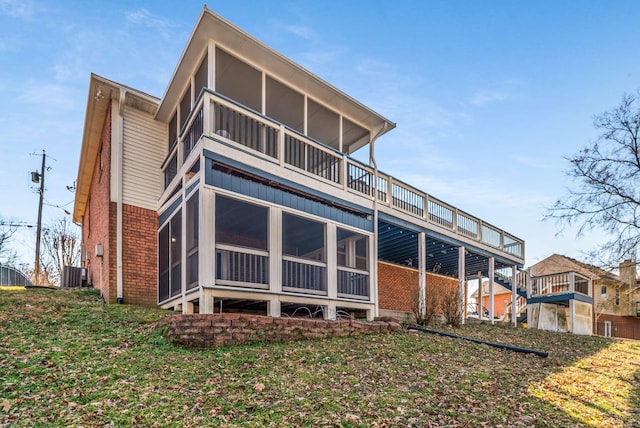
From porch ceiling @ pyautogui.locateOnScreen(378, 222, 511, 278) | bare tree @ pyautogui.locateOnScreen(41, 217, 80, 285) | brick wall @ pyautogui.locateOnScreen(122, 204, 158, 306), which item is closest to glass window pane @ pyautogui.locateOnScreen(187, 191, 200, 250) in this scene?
brick wall @ pyautogui.locateOnScreen(122, 204, 158, 306)

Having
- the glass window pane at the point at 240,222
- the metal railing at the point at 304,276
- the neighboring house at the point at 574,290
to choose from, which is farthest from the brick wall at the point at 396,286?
the metal railing at the point at 304,276

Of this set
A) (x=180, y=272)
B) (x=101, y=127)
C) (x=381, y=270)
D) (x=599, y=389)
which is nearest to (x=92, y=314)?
(x=180, y=272)

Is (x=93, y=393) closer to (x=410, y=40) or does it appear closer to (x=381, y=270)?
(x=381, y=270)

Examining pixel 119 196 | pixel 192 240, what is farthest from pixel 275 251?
pixel 119 196

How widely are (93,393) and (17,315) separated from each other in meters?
4.13

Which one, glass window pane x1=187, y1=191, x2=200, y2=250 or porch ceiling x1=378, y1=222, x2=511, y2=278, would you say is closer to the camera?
glass window pane x1=187, y1=191, x2=200, y2=250

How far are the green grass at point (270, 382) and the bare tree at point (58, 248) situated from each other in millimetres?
25964

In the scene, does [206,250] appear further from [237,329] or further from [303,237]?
[303,237]

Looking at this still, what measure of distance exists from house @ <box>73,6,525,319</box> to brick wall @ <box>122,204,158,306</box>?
0.03 metres

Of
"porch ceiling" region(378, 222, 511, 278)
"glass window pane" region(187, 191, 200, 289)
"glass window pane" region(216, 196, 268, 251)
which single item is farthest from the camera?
"porch ceiling" region(378, 222, 511, 278)

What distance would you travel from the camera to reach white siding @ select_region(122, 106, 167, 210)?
1172cm

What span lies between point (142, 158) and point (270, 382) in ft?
27.3

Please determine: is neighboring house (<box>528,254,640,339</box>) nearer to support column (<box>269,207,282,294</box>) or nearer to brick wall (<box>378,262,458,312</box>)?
brick wall (<box>378,262,458,312</box>)

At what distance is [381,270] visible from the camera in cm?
1706
